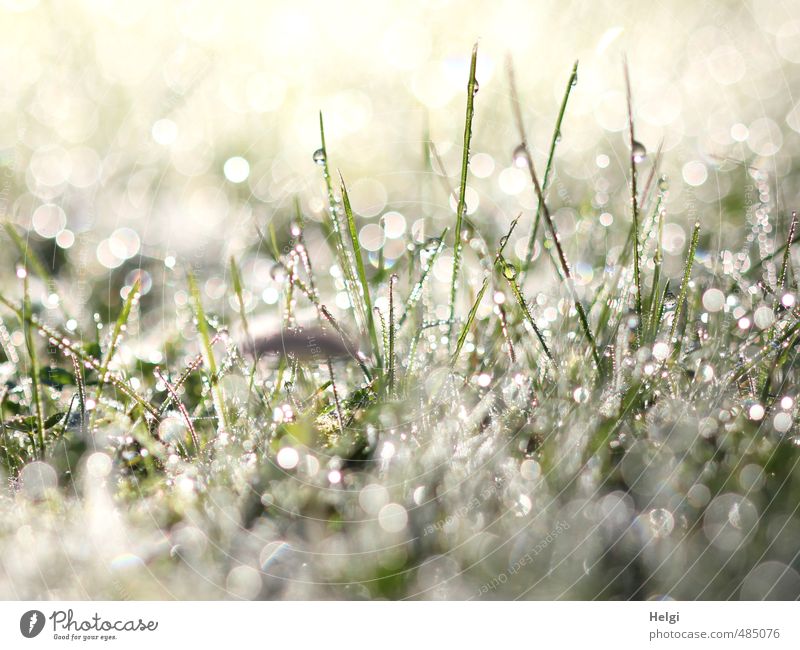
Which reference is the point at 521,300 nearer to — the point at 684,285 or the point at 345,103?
the point at 684,285

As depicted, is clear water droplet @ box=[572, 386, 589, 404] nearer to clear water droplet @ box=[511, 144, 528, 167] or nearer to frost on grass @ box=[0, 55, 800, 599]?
frost on grass @ box=[0, 55, 800, 599]

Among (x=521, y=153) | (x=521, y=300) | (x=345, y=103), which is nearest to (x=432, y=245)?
(x=521, y=153)

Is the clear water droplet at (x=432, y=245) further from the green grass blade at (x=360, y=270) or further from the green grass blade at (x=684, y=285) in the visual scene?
the green grass blade at (x=684, y=285)

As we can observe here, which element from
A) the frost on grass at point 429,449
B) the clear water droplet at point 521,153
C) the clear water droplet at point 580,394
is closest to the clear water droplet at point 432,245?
the frost on grass at point 429,449

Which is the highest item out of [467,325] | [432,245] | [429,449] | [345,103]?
[345,103]
